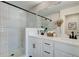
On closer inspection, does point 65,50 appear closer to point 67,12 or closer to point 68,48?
point 68,48

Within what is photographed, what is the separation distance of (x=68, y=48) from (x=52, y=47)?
0.42 meters

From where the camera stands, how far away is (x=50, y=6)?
254 cm

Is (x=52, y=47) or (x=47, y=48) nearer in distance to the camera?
(x=52, y=47)

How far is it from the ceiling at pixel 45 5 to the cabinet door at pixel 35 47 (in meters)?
0.80

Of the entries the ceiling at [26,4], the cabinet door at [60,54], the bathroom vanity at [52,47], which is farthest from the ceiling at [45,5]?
the cabinet door at [60,54]

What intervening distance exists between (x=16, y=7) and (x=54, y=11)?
129cm

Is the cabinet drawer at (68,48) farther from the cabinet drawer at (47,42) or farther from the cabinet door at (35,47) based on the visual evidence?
the cabinet door at (35,47)

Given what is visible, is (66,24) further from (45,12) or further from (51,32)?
(45,12)

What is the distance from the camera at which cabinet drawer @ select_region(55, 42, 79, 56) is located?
1458 mm

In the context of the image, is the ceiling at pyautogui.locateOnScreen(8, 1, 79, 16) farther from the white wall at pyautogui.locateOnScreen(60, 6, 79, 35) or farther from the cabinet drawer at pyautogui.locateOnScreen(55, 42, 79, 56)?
the cabinet drawer at pyautogui.locateOnScreen(55, 42, 79, 56)

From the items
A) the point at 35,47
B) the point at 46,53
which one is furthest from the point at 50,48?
the point at 35,47

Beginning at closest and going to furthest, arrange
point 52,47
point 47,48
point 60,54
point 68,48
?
point 68,48 < point 60,54 < point 52,47 < point 47,48

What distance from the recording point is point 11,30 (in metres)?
2.96

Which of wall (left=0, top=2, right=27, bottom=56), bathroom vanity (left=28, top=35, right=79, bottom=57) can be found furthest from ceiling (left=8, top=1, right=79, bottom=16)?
bathroom vanity (left=28, top=35, right=79, bottom=57)
